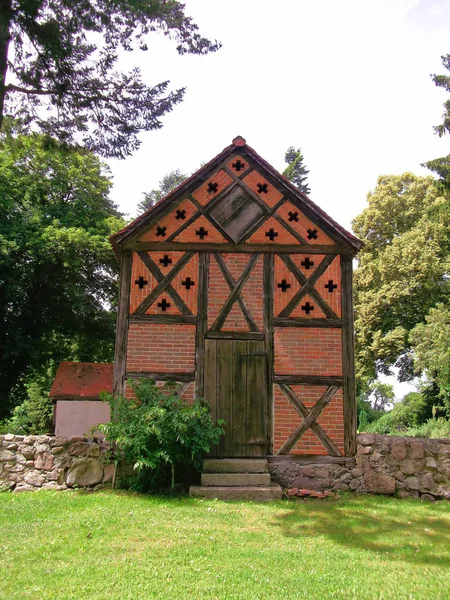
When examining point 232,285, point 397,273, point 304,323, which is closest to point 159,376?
point 232,285

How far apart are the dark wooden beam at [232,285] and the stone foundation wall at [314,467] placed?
105 inches

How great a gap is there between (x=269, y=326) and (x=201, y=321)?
1408 mm

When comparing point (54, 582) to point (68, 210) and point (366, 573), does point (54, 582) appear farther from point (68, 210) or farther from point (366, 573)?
point (68, 210)

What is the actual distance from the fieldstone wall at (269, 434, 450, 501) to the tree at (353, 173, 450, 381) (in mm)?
15184

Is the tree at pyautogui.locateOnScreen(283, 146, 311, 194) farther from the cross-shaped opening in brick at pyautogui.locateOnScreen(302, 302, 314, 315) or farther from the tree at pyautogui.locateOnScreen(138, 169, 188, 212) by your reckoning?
the cross-shaped opening in brick at pyautogui.locateOnScreen(302, 302, 314, 315)

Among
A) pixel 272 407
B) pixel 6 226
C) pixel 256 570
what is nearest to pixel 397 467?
pixel 272 407

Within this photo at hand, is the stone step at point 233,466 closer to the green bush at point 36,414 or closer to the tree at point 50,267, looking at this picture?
the tree at point 50,267

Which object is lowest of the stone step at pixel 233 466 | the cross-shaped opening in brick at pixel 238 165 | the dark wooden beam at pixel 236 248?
the stone step at pixel 233 466

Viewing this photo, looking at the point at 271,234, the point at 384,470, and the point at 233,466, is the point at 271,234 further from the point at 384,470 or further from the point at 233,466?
the point at 384,470

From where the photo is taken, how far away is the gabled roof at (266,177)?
1006 cm

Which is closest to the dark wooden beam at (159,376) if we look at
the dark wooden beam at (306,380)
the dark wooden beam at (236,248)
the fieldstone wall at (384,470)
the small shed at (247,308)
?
the small shed at (247,308)

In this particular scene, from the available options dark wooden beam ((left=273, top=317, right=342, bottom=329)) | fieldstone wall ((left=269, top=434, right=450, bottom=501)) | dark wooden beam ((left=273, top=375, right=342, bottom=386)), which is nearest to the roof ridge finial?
dark wooden beam ((left=273, top=317, right=342, bottom=329))

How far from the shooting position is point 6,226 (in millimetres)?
17562

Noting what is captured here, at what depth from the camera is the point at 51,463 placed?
29.0 feet
